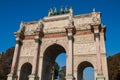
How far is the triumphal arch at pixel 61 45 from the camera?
2048 centimetres

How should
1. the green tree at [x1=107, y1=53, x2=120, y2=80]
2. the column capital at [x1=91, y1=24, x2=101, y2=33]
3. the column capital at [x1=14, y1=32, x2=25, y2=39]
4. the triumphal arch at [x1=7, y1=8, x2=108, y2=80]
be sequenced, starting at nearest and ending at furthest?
the triumphal arch at [x1=7, y1=8, x2=108, y2=80]
the column capital at [x1=91, y1=24, x2=101, y2=33]
the column capital at [x1=14, y1=32, x2=25, y2=39]
the green tree at [x1=107, y1=53, x2=120, y2=80]

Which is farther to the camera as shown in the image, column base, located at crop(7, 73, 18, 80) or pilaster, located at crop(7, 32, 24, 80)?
pilaster, located at crop(7, 32, 24, 80)

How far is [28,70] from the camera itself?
1008 inches

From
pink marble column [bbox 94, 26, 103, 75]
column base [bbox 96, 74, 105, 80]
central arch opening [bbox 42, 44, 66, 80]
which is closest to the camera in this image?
column base [bbox 96, 74, 105, 80]

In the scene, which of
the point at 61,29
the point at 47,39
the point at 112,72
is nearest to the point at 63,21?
the point at 61,29

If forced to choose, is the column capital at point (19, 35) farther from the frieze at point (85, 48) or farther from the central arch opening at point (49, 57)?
the frieze at point (85, 48)

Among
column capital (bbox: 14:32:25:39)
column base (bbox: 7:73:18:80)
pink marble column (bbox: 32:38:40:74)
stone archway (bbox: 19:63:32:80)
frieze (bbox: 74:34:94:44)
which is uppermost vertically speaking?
column capital (bbox: 14:32:25:39)

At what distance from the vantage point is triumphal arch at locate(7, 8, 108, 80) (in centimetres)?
2048

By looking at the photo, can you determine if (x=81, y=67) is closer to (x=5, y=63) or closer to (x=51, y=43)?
(x=51, y=43)

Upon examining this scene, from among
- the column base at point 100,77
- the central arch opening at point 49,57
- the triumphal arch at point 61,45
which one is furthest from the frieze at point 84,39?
the column base at point 100,77

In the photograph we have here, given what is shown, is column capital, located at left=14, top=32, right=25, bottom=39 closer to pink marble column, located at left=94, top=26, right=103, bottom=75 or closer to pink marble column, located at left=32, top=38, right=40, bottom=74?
pink marble column, located at left=32, top=38, right=40, bottom=74

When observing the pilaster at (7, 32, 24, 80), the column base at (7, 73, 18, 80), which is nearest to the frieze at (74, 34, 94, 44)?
the pilaster at (7, 32, 24, 80)

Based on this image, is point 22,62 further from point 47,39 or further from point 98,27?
point 98,27

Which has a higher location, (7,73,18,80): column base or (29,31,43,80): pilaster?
(29,31,43,80): pilaster
